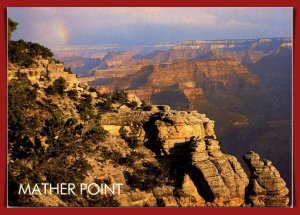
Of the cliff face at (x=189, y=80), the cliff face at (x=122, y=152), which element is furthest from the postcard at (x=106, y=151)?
the cliff face at (x=189, y=80)

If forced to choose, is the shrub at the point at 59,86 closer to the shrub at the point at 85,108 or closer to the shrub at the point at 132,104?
the shrub at the point at 85,108

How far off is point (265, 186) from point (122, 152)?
509cm

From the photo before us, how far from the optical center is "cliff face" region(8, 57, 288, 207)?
69.8ft

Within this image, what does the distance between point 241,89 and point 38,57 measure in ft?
148

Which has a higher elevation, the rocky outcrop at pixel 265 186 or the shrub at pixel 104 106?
the shrub at pixel 104 106

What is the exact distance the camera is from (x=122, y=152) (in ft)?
77.4

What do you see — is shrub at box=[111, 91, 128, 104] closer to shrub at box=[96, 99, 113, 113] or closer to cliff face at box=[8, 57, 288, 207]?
cliff face at box=[8, 57, 288, 207]

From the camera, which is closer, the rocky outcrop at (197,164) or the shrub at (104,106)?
the rocky outcrop at (197,164)

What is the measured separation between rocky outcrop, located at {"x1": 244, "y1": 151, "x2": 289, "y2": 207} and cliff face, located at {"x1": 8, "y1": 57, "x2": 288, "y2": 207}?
35mm

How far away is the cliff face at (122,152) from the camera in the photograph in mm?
21266

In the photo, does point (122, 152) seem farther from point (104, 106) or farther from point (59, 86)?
point (59, 86)

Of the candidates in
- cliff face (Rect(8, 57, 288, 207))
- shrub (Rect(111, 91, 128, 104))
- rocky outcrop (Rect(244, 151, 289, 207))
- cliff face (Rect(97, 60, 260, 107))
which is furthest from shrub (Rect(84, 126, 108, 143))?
cliff face (Rect(97, 60, 260, 107))

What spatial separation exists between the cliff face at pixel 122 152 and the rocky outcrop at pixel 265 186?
3 centimetres

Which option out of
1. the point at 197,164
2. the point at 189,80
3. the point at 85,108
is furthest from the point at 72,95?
the point at 189,80
